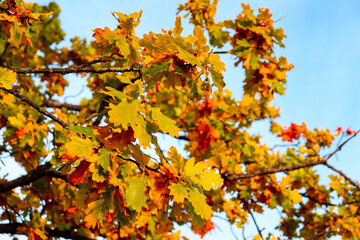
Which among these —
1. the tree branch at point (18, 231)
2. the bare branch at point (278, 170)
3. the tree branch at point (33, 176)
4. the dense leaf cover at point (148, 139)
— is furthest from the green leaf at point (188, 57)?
the tree branch at point (18, 231)

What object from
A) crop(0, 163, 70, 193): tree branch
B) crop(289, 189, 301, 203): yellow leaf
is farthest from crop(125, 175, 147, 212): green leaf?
crop(289, 189, 301, 203): yellow leaf

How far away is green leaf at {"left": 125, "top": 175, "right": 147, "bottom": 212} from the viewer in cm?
173

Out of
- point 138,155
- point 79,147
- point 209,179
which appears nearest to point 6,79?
point 79,147

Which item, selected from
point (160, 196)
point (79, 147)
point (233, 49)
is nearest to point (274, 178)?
point (233, 49)

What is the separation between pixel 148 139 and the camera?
1.79m

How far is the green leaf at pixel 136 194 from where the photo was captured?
1.73m

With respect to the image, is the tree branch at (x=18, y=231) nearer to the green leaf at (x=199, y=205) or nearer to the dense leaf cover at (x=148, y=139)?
the dense leaf cover at (x=148, y=139)

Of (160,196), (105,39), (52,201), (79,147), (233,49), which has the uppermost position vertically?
(233,49)

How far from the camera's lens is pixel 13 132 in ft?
14.3

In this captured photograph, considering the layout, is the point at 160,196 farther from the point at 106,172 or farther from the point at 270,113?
the point at 270,113

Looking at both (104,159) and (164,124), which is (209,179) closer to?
(164,124)

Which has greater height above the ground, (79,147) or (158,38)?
(158,38)

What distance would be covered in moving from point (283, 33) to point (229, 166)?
2.18m

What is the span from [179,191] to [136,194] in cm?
25
